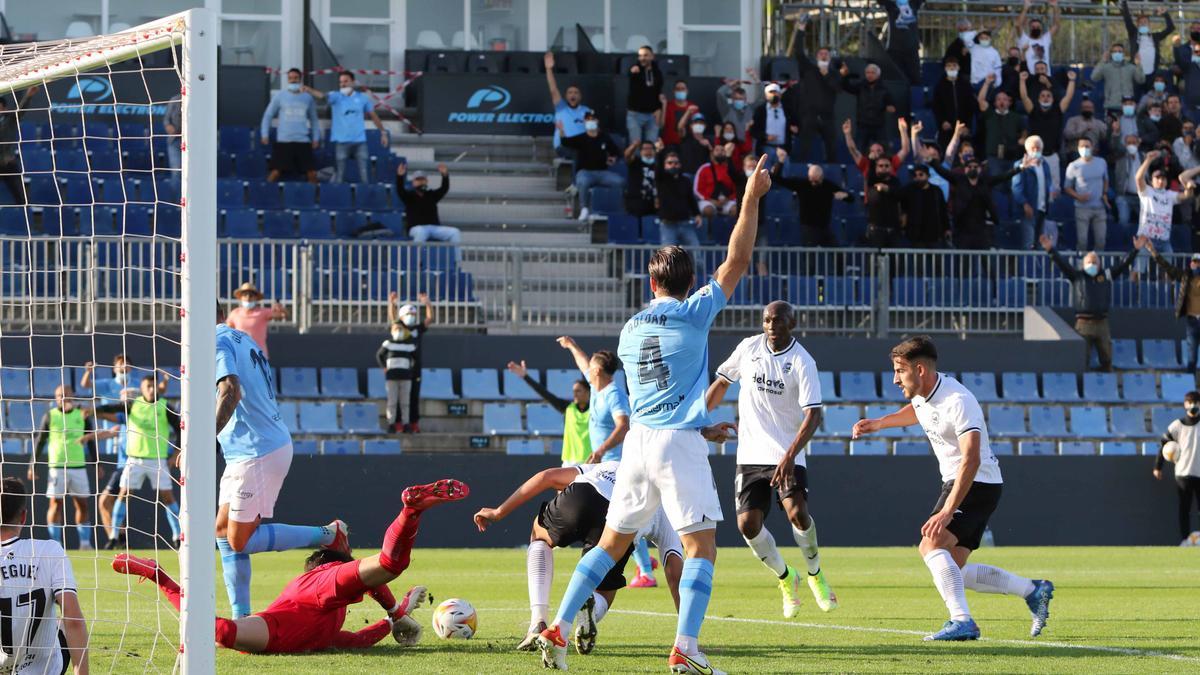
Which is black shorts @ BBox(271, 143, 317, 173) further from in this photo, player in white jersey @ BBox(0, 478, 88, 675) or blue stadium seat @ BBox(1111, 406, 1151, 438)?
player in white jersey @ BBox(0, 478, 88, 675)

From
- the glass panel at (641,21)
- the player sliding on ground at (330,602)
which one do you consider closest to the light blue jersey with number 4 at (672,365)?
the player sliding on ground at (330,602)

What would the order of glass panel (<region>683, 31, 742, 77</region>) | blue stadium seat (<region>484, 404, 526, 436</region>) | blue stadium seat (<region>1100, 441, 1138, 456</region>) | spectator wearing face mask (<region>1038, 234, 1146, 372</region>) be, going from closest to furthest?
blue stadium seat (<region>484, 404, 526, 436</region>) → blue stadium seat (<region>1100, 441, 1138, 456</region>) → spectator wearing face mask (<region>1038, 234, 1146, 372</region>) → glass panel (<region>683, 31, 742, 77</region>)

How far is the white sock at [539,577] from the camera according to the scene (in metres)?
9.05

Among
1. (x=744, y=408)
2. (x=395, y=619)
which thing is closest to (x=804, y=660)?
(x=395, y=619)

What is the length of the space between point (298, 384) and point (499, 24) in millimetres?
11968

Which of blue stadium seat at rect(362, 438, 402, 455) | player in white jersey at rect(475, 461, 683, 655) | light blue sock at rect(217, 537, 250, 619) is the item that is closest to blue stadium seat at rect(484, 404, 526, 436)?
blue stadium seat at rect(362, 438, 402, 455)

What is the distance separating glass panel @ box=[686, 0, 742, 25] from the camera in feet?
104

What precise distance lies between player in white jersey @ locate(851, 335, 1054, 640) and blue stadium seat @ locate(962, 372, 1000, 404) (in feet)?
42.8

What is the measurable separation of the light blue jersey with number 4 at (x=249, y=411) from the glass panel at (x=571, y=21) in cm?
2156

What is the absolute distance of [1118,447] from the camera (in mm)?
22609

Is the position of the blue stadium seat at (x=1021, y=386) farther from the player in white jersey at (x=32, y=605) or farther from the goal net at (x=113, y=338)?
the player in white jersey at (x=32, y=605)

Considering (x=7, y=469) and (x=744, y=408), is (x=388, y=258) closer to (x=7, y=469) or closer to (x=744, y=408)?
(x=7, y=469)

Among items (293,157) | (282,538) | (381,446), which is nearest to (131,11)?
(293,157)

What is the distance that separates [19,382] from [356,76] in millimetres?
11106
